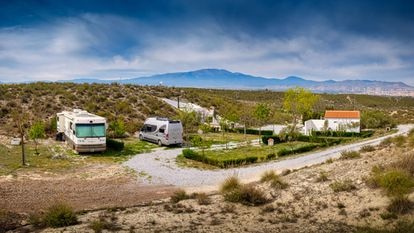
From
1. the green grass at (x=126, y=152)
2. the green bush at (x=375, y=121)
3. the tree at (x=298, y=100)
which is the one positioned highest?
the tree at (x=298, y=100)

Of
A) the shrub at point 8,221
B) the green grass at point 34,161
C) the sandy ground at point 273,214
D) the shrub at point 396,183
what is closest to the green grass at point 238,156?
the sandy ground at point 273,214

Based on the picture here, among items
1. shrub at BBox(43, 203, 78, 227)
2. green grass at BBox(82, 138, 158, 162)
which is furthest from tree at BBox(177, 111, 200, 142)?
shrub at BBox(43, 203, 78, 227)

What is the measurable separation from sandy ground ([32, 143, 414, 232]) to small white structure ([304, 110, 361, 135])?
31032 mm

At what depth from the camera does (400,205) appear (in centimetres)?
1239

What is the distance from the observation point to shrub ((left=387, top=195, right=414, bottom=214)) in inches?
482

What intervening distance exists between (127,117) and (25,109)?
1054 centimetres

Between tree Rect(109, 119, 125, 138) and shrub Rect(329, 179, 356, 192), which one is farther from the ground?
tree Rect(109, 119, 125, 138)

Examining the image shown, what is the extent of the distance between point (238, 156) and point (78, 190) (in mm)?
11485

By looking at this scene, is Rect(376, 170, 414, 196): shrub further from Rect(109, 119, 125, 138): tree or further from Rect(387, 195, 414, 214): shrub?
Rect(109, 119, 125, 138): tree

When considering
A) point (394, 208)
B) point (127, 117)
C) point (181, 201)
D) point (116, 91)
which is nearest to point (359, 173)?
point (394, 208)

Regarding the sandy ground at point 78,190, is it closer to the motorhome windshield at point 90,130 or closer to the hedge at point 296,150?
the motorhome windshield at point 90,130

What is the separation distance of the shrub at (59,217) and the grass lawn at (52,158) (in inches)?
344

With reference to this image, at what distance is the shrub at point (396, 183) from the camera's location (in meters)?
13.4

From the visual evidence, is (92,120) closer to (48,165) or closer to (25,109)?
(48,165)
